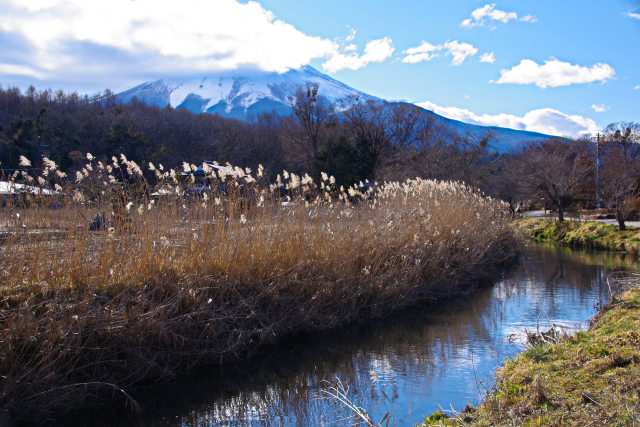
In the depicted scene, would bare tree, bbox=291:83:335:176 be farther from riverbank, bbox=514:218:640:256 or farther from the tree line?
riverbank, bbox=514:218:640:256

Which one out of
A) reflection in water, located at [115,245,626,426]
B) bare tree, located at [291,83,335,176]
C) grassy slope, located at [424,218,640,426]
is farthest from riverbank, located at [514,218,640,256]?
bare tree, located at [291,83,335,176]

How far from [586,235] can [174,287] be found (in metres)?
18.5

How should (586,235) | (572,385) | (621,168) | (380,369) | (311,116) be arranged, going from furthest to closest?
(311,116), (621,168), (586,235), (380,369), (572,385)

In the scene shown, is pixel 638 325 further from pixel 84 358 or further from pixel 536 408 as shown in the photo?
pixel 84 358

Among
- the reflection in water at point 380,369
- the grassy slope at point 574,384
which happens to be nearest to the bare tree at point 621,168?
the reflection in water at point 380,369

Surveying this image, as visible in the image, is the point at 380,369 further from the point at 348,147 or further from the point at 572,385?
the point at 348,147

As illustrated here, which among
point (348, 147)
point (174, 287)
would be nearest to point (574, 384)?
point (174, 287)

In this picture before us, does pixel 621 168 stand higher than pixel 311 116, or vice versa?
pixel 311 116

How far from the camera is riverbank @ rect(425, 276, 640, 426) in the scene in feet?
10.7

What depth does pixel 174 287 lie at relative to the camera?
6.59 metres

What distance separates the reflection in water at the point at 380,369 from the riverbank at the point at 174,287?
34 cm

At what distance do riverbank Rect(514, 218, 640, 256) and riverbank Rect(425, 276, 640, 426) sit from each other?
528 inches

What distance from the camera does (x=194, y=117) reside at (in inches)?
2381

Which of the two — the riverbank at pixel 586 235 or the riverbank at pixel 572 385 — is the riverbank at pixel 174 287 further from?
the riverbank at pixel 586 235
